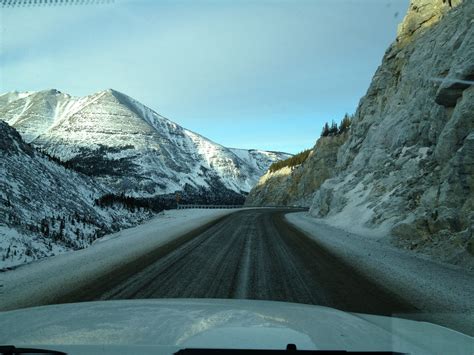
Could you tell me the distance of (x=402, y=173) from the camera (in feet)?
61.1

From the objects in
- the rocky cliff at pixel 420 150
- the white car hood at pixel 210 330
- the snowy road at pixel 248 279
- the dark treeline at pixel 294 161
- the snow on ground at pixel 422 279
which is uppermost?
the dark treeline at pixel 294 161

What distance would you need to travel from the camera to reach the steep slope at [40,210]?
1220cm

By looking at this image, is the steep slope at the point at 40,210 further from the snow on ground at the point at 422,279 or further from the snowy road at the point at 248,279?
the snow on ground at the point at 422,279

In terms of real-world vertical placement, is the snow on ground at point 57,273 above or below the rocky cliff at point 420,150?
below

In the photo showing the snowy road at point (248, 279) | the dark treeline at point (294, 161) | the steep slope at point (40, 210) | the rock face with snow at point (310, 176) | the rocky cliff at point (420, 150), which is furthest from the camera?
the dark treeline at point (294, 161)

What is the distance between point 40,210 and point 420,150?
17699 millimetres

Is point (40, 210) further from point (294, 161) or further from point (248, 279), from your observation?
point (294, 161)

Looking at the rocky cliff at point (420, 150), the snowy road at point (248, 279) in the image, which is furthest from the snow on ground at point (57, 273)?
the rocky cliff at point (420, 150)

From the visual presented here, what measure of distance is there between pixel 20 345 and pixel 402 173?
18.5 metres

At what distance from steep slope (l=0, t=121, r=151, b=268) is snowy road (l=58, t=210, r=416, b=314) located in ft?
13.8

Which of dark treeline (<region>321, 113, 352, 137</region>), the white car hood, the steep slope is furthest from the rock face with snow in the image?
the white car hood

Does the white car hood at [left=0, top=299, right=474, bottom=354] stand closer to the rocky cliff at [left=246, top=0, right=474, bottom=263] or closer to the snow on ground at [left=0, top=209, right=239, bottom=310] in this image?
the snow on ground at [left=0, top=209, right=239, bottom=310]

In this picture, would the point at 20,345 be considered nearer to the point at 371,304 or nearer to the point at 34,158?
the point at 371,304

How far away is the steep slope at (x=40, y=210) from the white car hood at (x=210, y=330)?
7.39 m
